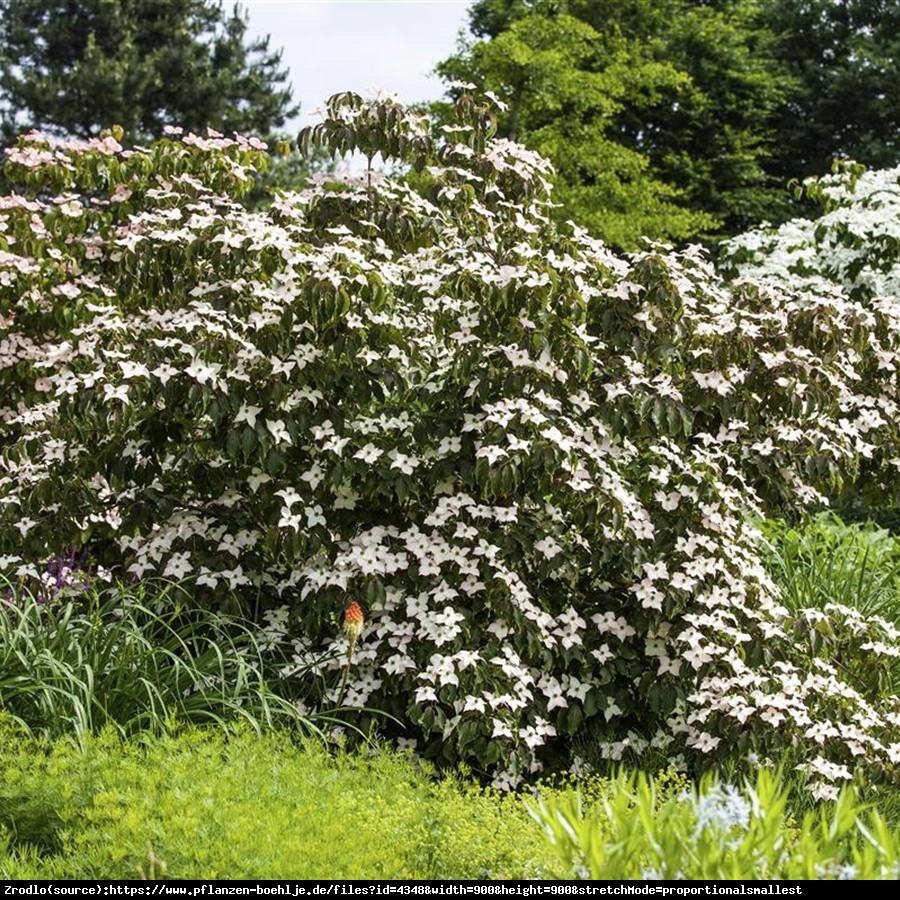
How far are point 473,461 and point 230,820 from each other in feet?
6.18

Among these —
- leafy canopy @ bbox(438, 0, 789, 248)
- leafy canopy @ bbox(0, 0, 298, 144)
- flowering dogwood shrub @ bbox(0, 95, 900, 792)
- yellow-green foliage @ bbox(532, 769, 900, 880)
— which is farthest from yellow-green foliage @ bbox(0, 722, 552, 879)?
leafy canopy @ bbox(0, 0, 298, 144)

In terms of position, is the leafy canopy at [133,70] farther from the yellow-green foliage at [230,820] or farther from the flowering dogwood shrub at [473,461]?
the yellow-green foliage at [230,820]

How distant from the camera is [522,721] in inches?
173

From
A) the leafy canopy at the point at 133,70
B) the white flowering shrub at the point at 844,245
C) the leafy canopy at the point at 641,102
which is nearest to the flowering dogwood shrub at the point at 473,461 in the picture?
the white flowering shrub at the point at 844,245

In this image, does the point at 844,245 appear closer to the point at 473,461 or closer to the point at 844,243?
the point at 844,243

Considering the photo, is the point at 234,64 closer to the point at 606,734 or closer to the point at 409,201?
the point at 409,201

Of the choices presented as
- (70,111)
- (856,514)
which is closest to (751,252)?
(856,514)

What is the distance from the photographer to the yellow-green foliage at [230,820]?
106 inches

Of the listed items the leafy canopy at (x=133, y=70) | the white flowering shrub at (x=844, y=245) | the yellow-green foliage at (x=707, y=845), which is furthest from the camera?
the leafy canopy at (x=133, y=70)

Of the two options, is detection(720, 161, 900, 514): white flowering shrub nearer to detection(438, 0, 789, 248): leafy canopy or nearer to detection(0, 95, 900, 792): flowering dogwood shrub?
detection(0, 95, 900, 792): flowering dogwood shrub

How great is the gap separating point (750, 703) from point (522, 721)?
2.63 feet

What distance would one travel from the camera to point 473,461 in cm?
442

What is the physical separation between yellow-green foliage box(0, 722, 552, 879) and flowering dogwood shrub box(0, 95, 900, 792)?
3.07ft

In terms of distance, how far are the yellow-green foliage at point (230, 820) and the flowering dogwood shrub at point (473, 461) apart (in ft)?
3.07
